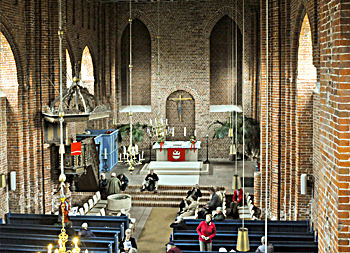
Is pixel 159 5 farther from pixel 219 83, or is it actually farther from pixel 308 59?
pixel 308 59

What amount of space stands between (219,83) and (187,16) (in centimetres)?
391

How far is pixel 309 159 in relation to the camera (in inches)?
449

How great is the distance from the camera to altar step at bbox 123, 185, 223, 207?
16.3 m

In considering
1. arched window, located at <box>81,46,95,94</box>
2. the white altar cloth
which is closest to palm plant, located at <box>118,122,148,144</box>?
the white altar cloth

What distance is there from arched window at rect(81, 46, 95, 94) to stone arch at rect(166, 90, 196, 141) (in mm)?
4144

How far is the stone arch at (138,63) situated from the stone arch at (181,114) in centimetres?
139

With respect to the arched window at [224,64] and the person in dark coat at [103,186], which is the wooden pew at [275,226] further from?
the arched window at [224,64]

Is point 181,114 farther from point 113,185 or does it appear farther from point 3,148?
point 3,148

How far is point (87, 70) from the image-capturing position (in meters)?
21.4

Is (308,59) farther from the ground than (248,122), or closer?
farther from the ground

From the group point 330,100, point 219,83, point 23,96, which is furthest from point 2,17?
point 219,83

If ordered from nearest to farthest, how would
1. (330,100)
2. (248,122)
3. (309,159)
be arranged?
1. (330,100)
2. (309,159)
3. (248,122)

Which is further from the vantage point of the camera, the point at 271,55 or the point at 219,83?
the point at 219,83

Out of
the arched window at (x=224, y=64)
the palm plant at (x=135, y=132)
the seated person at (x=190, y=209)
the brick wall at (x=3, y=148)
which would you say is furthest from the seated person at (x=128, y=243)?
the arched window at (x=224, y=64)
